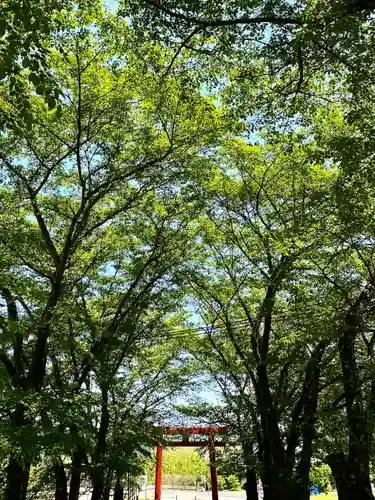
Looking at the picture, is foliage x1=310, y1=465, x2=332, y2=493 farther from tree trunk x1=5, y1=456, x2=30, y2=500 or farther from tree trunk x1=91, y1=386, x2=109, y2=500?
tree trunk x1=5, y1=456, x2=30, y2=500

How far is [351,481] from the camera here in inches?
334

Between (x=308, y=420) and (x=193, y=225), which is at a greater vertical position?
(x=193, y=225)

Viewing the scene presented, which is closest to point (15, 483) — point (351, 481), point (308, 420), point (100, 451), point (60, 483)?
point (100, 451)

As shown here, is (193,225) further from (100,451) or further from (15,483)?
(15,483)

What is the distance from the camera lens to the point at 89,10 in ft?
20.7

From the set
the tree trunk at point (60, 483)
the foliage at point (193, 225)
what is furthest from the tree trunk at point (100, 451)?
the tree trunk at point (60, 483)

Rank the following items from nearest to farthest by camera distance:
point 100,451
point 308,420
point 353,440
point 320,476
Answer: point 353,440
point 308,420
point 100,451
point 320,476

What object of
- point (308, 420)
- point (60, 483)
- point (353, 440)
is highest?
point (308, 420)

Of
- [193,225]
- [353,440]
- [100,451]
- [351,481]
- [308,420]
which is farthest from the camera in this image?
[193,225]

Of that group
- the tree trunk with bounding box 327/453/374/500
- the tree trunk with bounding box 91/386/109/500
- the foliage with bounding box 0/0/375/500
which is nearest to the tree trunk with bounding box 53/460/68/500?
the foliage with bounding box 0/0/375/500

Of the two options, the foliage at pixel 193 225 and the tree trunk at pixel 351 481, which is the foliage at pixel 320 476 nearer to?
the foliage at pixel 193 225

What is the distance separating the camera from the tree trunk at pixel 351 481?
836cm

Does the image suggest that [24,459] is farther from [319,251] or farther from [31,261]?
[319,251]

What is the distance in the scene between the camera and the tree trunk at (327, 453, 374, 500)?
8359 mm
